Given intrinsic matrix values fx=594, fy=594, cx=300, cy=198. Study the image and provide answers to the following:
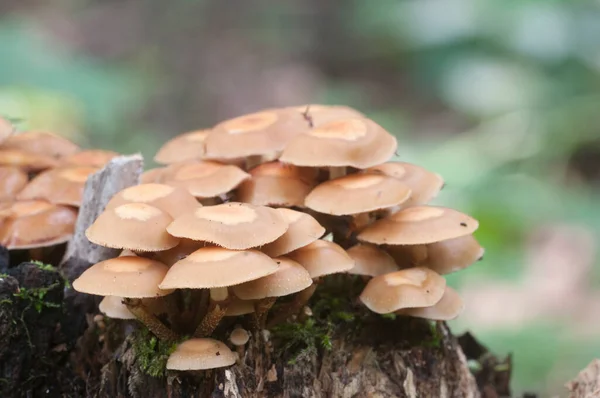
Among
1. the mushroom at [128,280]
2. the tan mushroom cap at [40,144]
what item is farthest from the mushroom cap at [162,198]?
the tan mushroom cap at [40,144]

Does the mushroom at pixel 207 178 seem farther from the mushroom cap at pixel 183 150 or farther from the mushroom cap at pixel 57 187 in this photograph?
the mushroom cap at pixel 57 187

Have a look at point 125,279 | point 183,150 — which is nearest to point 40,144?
point 183,150

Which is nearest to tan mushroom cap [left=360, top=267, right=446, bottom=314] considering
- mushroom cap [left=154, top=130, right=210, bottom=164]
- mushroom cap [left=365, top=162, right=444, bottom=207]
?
mushroom cap [left=365, top=162, right=444, bottom=207]

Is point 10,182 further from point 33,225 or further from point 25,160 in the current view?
point 33,225

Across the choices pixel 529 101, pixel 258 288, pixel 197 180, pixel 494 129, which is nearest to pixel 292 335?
pixel 258 288

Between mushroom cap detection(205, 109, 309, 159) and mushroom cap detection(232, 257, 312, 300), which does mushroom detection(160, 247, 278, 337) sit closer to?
mushroom cap detection(232, 257, 312, 300)

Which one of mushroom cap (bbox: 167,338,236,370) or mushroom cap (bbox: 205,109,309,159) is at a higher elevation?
mushroom cap (bbox: 205,109,309,159)

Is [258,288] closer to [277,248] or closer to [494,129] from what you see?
[277,248]
